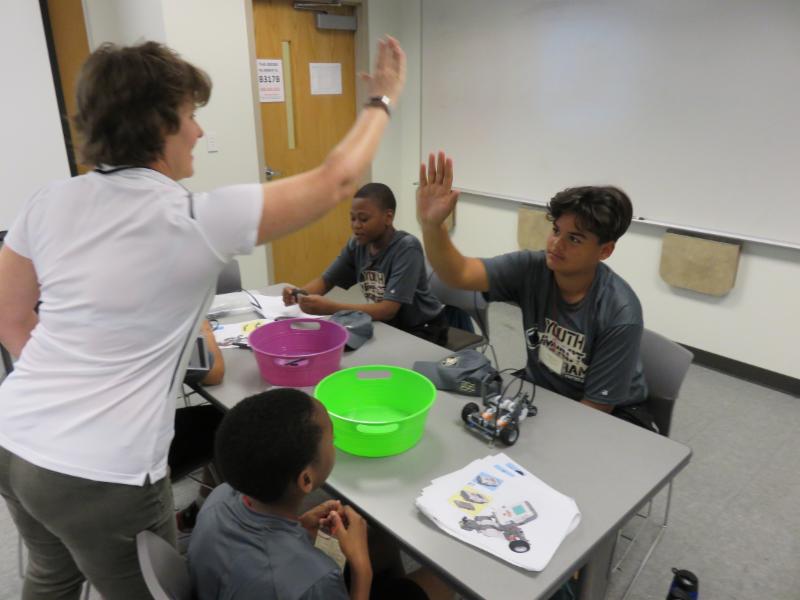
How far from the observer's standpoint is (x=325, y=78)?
4598 millimetres

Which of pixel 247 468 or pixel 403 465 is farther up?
pixel 247 468

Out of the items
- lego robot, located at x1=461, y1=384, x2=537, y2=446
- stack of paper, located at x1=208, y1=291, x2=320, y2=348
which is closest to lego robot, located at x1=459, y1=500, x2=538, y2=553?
lego robot, located at x1=461, y1=384, x2=537, y2=446

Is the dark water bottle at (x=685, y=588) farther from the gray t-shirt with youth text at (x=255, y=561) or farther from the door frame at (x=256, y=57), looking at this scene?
the door frame at (x=256, y=57)

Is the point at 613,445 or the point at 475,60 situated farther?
the point at 475,60

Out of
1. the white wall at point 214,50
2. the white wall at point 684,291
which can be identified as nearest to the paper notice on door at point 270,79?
the white wall at point 214,50

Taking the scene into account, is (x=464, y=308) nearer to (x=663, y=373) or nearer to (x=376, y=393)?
(x=663, y=373)

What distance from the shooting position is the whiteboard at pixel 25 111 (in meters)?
3.18

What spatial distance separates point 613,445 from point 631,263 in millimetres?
2605

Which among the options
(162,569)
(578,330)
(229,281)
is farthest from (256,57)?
(162,569)

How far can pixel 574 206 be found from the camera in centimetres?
166

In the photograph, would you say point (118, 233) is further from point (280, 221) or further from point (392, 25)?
point (392, 25)

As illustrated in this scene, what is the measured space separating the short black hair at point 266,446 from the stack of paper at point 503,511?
29 centimetres

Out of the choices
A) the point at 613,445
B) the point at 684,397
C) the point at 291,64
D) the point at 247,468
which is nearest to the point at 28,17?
the point at 291,64

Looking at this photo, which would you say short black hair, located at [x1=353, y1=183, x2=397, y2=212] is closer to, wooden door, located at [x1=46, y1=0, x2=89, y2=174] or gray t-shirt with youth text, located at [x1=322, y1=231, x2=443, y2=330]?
gray t-shirt with youth text, located at [x1=322, y1=231, x2=443, y2=330]
